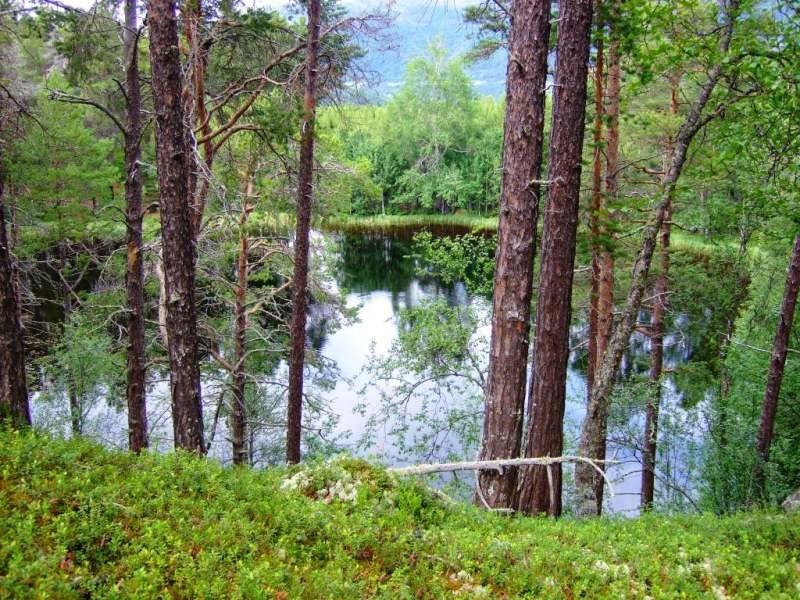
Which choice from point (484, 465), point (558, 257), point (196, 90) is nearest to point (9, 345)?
point (484, 465)

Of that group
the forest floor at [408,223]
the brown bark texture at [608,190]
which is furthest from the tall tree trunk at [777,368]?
the forest floor at [408,223]

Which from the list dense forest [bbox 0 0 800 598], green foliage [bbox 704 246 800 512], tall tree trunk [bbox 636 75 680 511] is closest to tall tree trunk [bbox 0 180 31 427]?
dense forest [bbox 0 0 800 598]

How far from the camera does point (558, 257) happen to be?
474 cm

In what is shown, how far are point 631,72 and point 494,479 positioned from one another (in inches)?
153

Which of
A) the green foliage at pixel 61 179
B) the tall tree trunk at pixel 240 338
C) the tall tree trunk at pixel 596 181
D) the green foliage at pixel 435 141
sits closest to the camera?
the tall tree trunk at pixel 596 181

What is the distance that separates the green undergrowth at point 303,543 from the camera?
2.50 meters

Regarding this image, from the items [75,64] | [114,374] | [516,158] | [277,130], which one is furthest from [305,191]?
[114,374]

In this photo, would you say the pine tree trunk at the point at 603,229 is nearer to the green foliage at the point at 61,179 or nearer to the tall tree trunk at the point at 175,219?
the tall tree trunk at the point at 175,219

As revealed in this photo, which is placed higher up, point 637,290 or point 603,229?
point 603,229

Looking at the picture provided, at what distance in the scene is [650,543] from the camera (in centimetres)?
378

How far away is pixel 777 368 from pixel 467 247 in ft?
17.5

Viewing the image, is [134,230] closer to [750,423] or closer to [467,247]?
[467,247]

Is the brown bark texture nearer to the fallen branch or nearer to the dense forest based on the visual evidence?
the dense forest

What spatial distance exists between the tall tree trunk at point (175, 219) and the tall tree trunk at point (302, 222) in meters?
2.77
